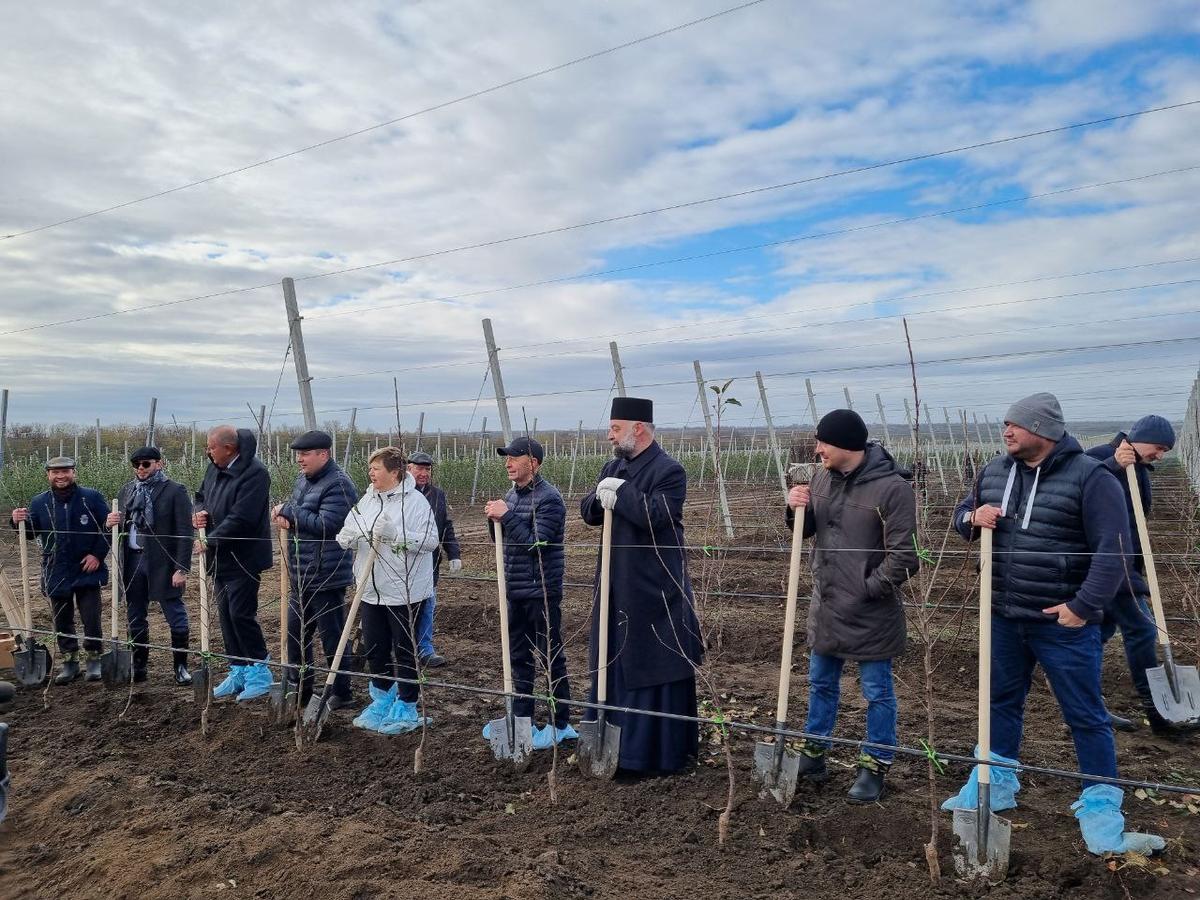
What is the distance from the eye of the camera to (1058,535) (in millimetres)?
3074

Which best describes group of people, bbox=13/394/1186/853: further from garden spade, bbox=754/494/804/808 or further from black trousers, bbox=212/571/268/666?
garden spade, bbox=754/494/804/808

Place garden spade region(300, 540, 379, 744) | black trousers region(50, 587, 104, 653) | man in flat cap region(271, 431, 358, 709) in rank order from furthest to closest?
black trousers region(50, 587, 104, 653) → man in flat cap region(271, 431, 358, 709) → garden spade region(300, 540, 379, 744)

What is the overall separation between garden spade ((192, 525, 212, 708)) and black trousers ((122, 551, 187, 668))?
64 cm

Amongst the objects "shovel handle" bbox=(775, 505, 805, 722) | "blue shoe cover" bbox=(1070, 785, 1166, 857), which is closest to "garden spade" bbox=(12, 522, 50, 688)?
"shovel handle" bbox=(775, 505, 805, 722)

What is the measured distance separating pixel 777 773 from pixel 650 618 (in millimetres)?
829

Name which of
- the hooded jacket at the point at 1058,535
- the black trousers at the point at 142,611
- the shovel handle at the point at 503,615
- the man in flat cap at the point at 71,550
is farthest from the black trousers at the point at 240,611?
the hooded jacket at the point at 1058,535

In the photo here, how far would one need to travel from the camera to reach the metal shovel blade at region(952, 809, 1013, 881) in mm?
2703

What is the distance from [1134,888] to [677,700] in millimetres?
1762

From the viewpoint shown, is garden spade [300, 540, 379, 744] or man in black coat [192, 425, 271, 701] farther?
man in black coat [192, 425, 271, 701]

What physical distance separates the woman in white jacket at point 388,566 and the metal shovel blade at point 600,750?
111 cm

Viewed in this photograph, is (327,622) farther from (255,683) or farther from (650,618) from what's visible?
(650,618)

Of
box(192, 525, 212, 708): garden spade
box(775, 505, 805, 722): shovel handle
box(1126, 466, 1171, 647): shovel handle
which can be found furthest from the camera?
box(192, 525, 212, 708): garden spade

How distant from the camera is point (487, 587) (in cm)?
877

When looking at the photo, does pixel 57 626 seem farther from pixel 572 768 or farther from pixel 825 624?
pixel 825 624
